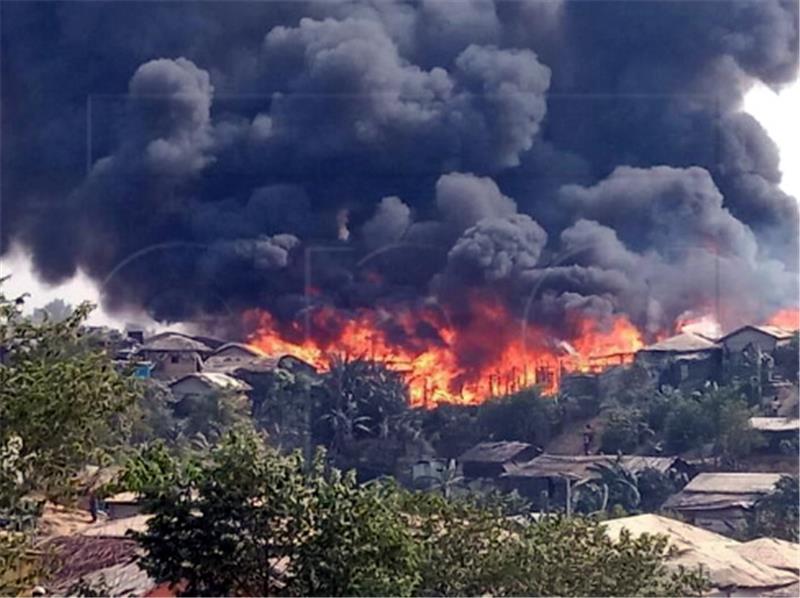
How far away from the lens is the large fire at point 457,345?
3.61 metres

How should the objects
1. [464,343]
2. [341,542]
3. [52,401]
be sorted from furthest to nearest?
1. [464,343]
2. [341,542]
3. [52,401]

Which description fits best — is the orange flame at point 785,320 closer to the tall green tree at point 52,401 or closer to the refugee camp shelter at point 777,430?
the refugee camp shelter at point 777,430

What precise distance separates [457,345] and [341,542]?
558 millimetres

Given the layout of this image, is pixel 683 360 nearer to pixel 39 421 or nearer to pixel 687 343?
pixel 687 343

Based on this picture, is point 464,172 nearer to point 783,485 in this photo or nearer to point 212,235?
point 212,235

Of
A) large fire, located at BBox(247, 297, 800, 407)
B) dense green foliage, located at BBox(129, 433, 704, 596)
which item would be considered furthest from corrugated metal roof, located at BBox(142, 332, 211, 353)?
dense green foliage, located at BBox(129, 433, 704, 596)

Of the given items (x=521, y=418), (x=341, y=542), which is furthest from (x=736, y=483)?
(x=341, y=542)

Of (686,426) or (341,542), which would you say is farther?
(686,426)

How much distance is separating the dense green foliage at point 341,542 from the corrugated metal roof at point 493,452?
0.12m

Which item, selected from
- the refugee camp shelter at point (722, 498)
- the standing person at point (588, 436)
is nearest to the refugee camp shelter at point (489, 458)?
the standing person at point (588, 436)

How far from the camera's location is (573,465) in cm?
363

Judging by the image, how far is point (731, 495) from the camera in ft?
11.8

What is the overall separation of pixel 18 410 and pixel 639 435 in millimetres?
1506

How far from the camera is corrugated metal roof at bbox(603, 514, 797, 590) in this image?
3523 millimetres
